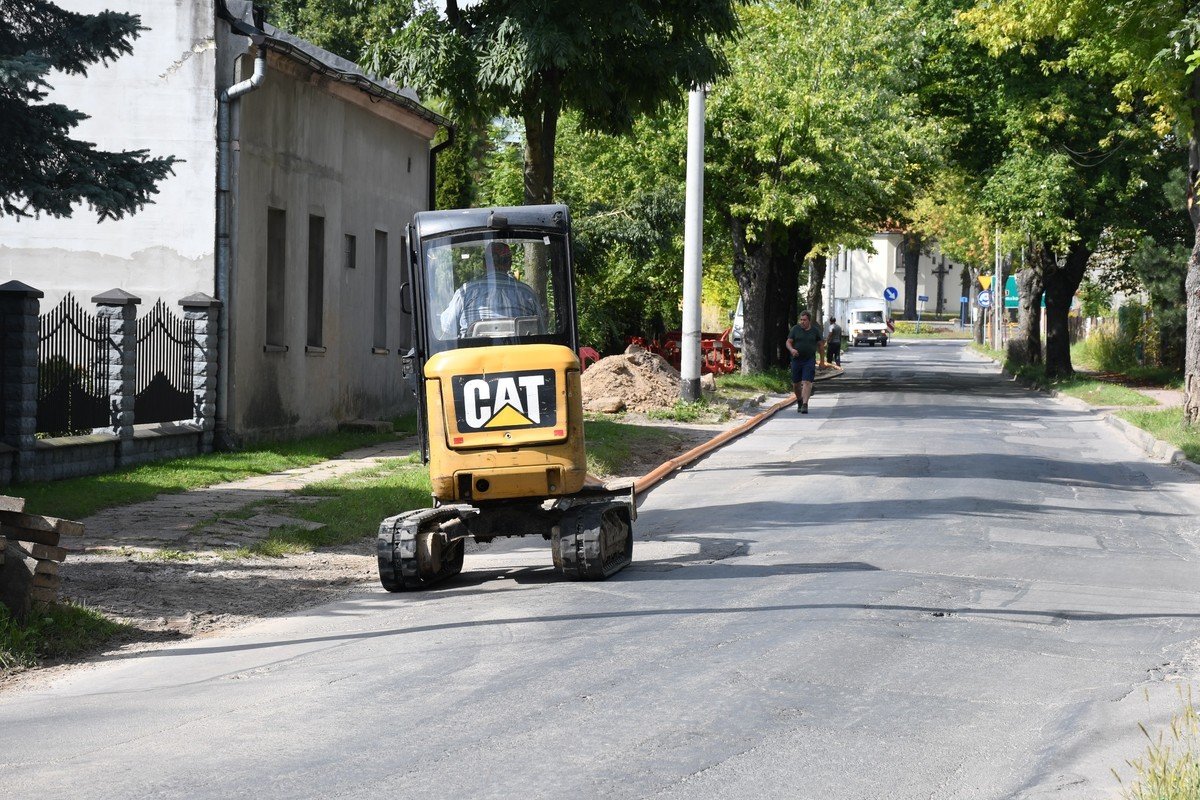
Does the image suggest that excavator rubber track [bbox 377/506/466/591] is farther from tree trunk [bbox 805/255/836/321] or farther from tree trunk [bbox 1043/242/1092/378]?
tree trunk [bbox 805/255/836/321]

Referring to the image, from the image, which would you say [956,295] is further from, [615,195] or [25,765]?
[25,765]

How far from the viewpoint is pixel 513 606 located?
32.1 feet

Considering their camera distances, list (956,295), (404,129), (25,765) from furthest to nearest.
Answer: (956,295) < (404,129) < (25,765)

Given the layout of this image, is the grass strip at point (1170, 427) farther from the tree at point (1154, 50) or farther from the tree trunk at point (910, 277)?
A: the tree trunk at point (910, 277)

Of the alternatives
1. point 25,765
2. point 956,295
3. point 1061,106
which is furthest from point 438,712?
point 956,295

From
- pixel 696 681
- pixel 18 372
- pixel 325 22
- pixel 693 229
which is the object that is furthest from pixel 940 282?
pixel 696 681

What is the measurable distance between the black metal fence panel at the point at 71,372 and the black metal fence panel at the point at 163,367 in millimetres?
718

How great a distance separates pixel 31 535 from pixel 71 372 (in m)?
7.37

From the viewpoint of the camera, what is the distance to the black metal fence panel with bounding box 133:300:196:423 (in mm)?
17406

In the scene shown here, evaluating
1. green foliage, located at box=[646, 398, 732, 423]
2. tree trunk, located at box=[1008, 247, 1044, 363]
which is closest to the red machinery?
tree trunk, located at box=[1008, 247, 1044, 363]

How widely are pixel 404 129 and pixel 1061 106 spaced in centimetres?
1758

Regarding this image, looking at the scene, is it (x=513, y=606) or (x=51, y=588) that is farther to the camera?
(x=513, y=606)

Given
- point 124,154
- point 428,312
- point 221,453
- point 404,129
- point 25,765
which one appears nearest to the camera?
point 25,765

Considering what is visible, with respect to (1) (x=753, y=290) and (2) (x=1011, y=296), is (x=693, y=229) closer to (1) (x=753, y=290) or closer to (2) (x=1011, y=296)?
(1) (x=753, y=290)
